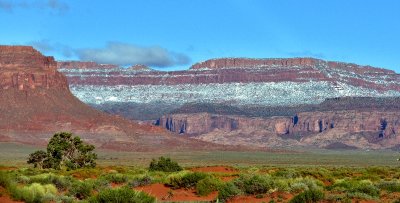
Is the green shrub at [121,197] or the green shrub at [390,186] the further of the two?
the green shrub at [390,186]

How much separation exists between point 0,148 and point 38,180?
118m

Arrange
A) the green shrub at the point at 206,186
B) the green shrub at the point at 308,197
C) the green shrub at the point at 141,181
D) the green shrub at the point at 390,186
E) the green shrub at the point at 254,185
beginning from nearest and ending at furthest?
the green shrub at the point at 308,197 < the green shrub at the point at 254,185 < the green shrub at the point at 390,186 < the green shrub at the point at 206,186 < the green shrub at the point at 141,181

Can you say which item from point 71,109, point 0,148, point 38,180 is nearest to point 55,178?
point 38,180

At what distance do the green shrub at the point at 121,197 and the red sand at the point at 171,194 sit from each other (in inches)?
369

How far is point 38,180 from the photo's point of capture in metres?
→ 39.4

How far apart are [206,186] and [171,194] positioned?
4.73 feet

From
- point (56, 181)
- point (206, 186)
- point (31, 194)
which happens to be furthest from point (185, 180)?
point (31, 194)

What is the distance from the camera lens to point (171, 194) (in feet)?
120

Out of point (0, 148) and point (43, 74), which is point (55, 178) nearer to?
point (0, 148)

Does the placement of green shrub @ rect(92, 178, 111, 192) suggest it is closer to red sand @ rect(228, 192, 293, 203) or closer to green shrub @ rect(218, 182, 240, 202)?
green shrub @ rect(218, 182, 240, 202)

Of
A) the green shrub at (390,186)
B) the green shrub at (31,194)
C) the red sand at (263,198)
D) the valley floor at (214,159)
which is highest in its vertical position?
the green shrub at (31,194)

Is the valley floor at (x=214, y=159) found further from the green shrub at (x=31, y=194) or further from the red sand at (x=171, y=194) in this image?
the green shrub at (x=31, y=194)

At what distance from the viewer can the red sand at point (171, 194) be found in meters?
36.1

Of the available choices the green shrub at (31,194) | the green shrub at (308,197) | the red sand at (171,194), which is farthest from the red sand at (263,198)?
the green shrub at (31,194)
